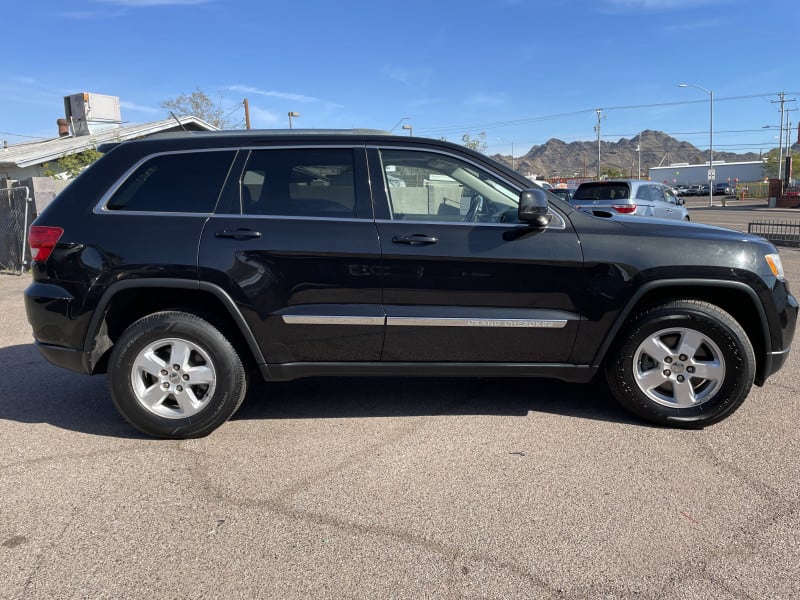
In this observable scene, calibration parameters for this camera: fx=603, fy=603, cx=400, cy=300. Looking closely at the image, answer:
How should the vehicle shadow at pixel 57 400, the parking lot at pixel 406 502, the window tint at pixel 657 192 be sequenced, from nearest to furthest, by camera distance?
the parking lot at pixel 406 502, the vehicle shadow at pixel 57 400, the window tint at pixel 657 192

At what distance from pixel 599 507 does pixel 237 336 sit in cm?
240

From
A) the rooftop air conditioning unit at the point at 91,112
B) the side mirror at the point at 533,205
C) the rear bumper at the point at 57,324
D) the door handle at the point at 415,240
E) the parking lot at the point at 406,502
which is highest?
the rooftop air conditioning unit at the point at 91,112

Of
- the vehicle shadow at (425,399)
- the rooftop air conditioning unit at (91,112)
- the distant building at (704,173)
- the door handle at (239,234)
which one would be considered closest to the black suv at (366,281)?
the door handle at (239,234)

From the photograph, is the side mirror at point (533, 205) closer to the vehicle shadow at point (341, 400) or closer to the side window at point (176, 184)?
the vehicle shadow at point (341, 400)

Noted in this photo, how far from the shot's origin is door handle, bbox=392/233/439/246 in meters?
3.69

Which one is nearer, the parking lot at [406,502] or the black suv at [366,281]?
the parking lot at [406,502]

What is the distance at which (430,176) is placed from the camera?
3955mm

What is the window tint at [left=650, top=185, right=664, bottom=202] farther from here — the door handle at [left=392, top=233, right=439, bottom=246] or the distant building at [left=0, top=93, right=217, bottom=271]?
the door handle at [left=392, top=233, right=439, bottom=246]

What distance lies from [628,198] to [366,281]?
11898 mm

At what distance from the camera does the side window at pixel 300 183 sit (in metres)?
3.81

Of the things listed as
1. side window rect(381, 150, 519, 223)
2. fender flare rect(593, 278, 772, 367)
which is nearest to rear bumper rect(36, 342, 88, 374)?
side window rect(381, 150, 519, 223)

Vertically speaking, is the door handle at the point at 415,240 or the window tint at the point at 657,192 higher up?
Result: the window tint at the point at 657,192

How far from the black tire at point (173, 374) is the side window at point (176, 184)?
70cm

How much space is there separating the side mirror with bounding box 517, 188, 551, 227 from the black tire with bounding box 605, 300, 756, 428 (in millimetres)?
945
